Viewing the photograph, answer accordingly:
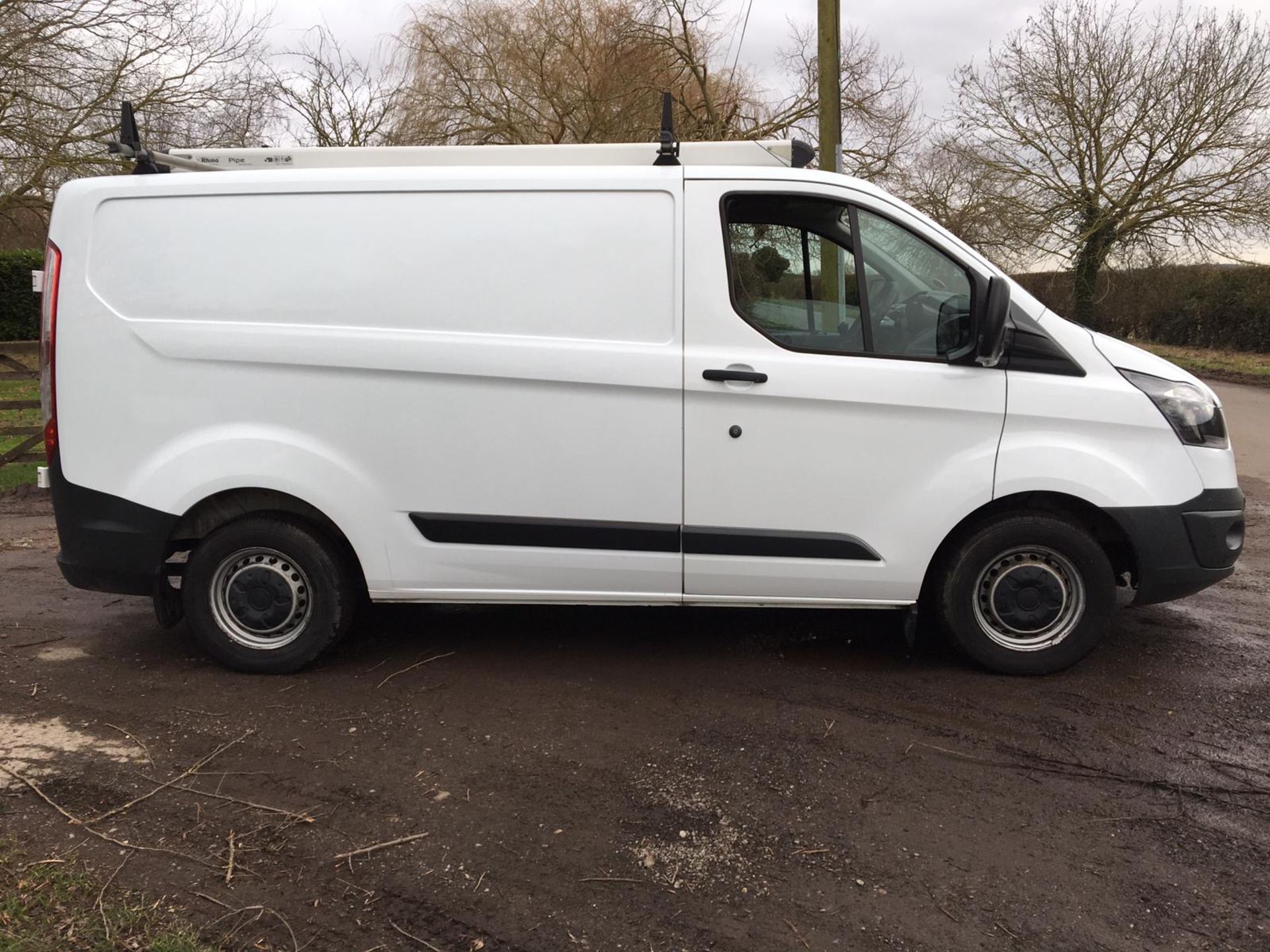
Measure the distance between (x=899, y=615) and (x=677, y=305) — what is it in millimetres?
2358

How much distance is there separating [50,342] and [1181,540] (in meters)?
4.94

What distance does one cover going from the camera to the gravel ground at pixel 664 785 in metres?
2.66

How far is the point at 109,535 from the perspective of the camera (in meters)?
4.29

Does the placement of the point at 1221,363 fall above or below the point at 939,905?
above

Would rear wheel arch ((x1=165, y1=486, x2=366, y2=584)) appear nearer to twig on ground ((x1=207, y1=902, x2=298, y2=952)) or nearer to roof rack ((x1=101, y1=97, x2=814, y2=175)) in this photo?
roof rack ((x1=101, y1=97, x2=814, y2=175))

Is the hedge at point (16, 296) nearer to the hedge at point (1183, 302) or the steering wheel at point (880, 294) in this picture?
the hedge at point (1183, 302)

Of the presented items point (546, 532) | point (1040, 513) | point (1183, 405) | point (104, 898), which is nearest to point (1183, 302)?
point (1183, 405)

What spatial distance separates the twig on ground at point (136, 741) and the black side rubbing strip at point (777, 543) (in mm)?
2221

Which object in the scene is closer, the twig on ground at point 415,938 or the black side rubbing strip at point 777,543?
the twig on ground at point 415,938

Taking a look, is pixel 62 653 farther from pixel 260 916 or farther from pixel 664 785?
pixel 664 785

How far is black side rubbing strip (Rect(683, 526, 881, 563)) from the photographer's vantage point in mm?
4215

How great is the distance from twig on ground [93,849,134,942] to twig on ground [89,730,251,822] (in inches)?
11.0

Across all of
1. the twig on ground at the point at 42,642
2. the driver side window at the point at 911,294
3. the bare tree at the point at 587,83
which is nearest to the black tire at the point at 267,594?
the twig on ground at the point at 42,642

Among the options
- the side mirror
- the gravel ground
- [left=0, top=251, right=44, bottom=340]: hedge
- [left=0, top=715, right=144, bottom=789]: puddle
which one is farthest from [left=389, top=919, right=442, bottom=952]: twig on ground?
[left=0, top=251, right=44, bottom=340]: hedge
